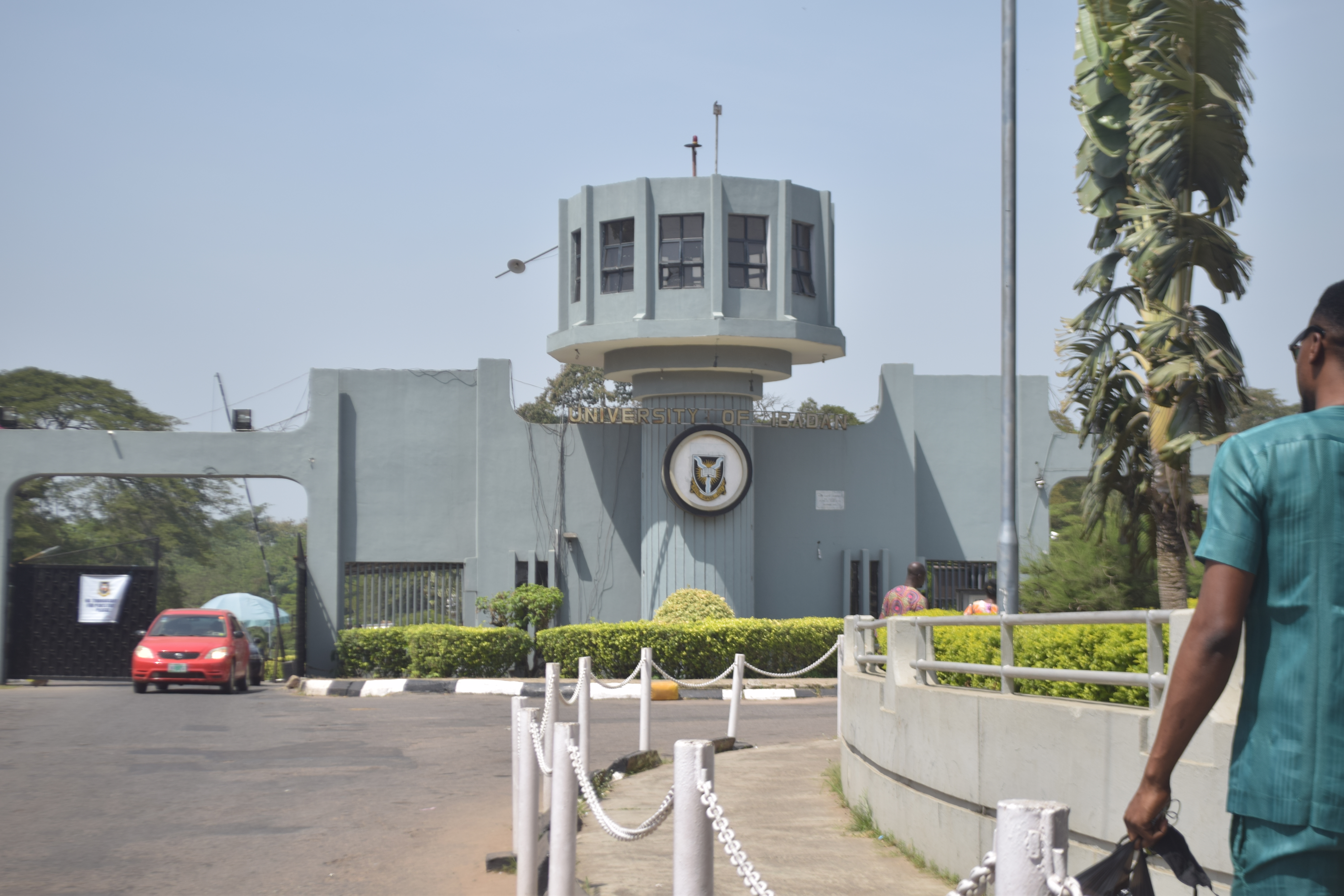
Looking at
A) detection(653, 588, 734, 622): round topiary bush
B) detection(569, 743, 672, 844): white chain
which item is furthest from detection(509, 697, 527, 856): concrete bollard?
detection(653, 588, 734, 622): round topiary bush

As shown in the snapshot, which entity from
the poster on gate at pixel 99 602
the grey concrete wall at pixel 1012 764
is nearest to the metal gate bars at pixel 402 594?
Result: the poster on gate at pixel 99 602

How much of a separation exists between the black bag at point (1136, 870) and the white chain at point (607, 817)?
168 cm

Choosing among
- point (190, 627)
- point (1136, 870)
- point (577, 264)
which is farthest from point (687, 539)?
point (1136, 870)

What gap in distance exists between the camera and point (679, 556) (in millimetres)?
25016

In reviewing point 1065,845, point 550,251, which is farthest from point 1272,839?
point 550,251

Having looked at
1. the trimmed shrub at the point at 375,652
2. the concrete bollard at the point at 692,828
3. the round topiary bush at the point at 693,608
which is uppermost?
the concrete bollard at the point at 692,828

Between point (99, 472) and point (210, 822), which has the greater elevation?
point (99, 472)

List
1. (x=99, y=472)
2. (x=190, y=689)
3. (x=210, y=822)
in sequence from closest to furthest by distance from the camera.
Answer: (x=210, y=822) → (x=190, y=689) → (x=99, y=472)

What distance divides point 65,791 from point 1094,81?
1380 centimetres

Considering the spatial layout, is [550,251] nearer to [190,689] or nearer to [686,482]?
[686,482]

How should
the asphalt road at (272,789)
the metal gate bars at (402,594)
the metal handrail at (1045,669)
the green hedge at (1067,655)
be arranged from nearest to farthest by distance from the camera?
1. the metal handrail at (1045,669)
2. the green hedge at (1067,655)
3. the asphalt road at (272,789)
4. the metal gate bars at (402,594)

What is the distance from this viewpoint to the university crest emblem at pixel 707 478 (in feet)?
82.0

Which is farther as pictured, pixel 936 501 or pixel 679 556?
pixel 936 501

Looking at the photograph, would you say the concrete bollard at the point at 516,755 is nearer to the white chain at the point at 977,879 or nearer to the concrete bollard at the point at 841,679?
the concrete bollard at the point at 841,679
